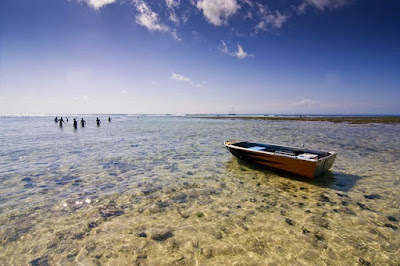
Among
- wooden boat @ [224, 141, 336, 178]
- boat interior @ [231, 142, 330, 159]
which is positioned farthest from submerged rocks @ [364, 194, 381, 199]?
boat interior @ [231, 142, 330, 159]

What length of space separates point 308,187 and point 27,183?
12821mm

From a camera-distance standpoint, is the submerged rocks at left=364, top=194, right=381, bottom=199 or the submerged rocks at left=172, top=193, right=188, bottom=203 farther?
the submerged rocks at left=364, top=194, right=381, bottom=199

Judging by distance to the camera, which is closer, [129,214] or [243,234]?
[243,234]

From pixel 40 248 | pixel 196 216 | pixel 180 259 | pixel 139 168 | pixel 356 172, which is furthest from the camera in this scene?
pixel 139 168

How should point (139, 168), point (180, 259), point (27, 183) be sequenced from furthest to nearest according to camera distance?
point (139, 168), point (27, 183), point (180, 259)

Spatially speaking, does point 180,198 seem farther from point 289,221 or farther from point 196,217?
point 289,221

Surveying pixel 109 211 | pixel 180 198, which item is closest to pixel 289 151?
pixel 180 198

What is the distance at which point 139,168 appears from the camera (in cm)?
1205

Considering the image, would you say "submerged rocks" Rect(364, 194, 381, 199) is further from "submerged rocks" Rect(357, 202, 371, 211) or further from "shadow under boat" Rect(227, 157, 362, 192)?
"submerged rocks" Rect(357, 202, 371, 211)

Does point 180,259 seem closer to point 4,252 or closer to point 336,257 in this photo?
point 336,257

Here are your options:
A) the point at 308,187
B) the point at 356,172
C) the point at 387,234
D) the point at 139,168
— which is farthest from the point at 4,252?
the point at 356,172

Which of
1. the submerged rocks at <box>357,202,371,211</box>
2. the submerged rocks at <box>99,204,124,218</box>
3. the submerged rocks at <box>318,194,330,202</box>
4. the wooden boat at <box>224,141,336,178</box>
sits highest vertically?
the wooden boat at <box>224,141,336,178</box>

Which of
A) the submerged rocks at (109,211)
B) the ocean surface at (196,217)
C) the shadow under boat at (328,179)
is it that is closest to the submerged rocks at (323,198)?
the ocean surface at (196,217)

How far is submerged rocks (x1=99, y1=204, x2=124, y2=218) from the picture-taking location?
262 inches
